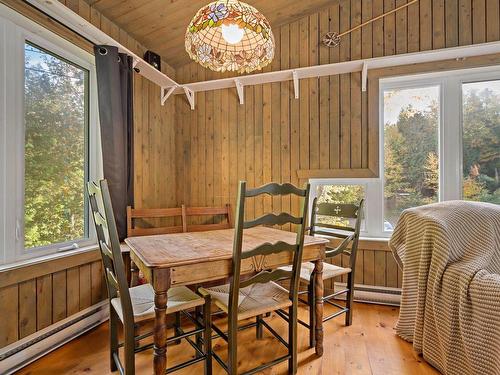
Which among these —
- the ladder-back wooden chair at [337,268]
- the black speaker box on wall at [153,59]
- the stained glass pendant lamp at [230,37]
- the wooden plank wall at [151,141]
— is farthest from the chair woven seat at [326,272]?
the black speaker box on wall at [153,59]

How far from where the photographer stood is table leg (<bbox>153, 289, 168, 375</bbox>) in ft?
4.47

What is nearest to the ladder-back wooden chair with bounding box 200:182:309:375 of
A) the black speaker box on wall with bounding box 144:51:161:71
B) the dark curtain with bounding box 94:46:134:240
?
the dark curtain with bounding box 94:46:134:240

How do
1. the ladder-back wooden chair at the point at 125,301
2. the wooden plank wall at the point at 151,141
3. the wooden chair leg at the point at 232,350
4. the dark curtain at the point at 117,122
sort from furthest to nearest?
the wooden plank wall at the point at 151,141, the dark curtain at the point at 117,122, the wooden chair leg at the point at 232,350, the ladder-back wooden chair at the point at 125,301

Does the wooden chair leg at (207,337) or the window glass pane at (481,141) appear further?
the window glass pane at (481,141)

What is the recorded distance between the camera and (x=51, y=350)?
1.88 m

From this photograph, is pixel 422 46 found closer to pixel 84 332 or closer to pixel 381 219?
pixel 381 219

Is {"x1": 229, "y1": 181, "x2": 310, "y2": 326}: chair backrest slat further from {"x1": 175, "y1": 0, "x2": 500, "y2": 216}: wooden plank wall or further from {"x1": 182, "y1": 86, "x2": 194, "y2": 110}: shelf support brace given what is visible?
{"x1": 182, "y1": 86, "x2": 194, "y2": 110}: shelf support brace

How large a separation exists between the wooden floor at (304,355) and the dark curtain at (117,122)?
2.84 feet

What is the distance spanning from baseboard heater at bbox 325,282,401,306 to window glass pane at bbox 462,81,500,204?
3.46ft

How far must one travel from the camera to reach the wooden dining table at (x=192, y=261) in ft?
4.47

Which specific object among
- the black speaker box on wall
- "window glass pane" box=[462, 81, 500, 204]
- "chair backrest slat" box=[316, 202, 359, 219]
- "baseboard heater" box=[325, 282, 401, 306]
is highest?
the black speaker box on wall

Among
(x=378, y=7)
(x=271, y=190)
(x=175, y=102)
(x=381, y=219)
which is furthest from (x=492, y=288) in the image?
(x=175, y=102)

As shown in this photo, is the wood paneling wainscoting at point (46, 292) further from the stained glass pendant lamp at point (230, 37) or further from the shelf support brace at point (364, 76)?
the shelf support brace at point (364, 76)

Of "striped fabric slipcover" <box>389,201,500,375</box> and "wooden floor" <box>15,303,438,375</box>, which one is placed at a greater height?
"striped fabric slipcover" <box>389,201,500,375</box>
